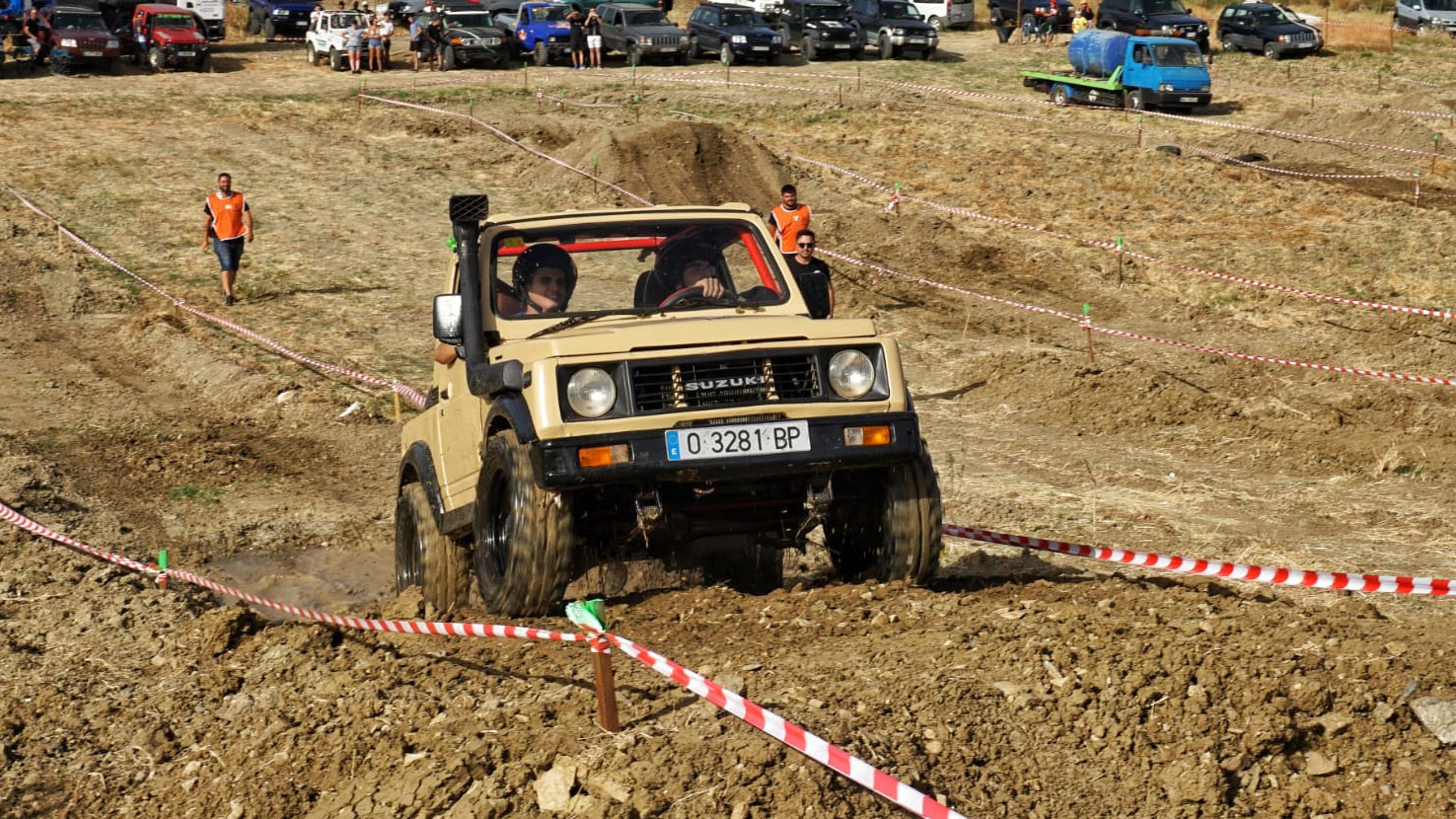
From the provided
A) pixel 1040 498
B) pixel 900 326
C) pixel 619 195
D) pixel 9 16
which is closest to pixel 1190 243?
pixel 900 326

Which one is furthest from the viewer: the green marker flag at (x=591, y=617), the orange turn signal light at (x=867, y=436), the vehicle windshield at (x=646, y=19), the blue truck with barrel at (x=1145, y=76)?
the vehicle windshield at (x=646, y=19)

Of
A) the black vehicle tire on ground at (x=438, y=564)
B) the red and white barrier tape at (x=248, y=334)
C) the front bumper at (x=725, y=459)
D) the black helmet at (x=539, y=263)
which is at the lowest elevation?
the red and white barrier tape at (x=248, y=334)

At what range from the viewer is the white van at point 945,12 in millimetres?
50628

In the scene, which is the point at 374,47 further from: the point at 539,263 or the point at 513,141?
the point at 539,263

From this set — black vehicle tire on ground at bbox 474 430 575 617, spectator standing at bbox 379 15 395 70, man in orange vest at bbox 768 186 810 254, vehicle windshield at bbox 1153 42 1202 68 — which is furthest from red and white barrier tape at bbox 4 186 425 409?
vehicle windshield at bbox 1153 42 1202 68

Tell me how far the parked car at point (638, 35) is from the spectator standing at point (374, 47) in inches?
219

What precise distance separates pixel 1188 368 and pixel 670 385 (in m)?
11.2

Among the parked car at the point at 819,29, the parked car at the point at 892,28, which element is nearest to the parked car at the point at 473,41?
the parked car at the point at 819,29

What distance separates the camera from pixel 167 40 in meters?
39.1

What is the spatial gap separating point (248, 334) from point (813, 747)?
14.6 metres

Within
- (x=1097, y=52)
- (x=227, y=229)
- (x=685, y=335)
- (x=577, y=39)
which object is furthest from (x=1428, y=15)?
(x=685, y=335)

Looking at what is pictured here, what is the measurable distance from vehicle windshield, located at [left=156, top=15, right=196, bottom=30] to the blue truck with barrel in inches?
858

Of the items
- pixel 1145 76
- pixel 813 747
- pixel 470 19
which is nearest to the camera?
pixel 813 747

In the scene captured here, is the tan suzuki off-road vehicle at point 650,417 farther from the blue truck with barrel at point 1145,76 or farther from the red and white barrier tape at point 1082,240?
the blue truck with barrel at point 1145,76
